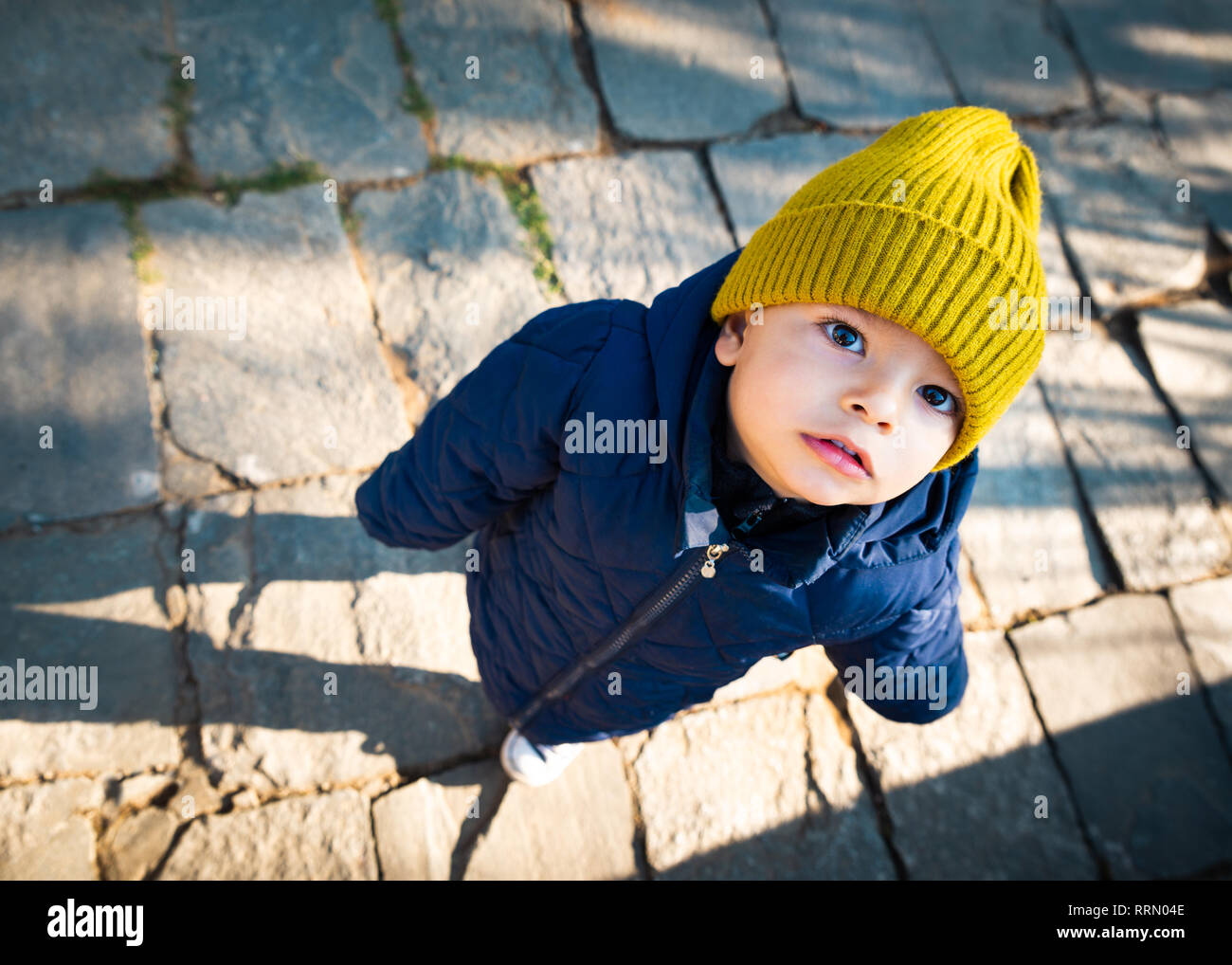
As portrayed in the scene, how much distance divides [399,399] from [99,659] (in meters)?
0.98

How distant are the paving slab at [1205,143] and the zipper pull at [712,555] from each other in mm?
2968

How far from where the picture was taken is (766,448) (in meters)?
1.17

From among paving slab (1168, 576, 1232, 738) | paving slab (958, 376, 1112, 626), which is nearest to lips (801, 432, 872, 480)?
paving slab (958, 376, 1112, 626)

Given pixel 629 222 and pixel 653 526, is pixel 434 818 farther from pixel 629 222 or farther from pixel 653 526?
pixel 629 222

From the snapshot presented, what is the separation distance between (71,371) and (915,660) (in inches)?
85.2

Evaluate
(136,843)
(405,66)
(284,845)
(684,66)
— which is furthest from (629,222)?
(136,843)

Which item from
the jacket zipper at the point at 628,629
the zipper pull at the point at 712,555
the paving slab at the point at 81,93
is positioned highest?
the paving slab at the point at 81,93

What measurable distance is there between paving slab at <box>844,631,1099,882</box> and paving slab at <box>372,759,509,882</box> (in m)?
1.02

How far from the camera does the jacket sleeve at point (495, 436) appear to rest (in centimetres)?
135

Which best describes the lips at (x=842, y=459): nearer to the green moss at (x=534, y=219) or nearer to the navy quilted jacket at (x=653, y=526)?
the navy quilted jacket at (x=653, y=526)

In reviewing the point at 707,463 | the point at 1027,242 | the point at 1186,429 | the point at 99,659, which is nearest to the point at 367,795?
the point at 99,659

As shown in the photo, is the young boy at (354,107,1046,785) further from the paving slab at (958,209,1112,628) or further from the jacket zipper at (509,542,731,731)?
the paving slab at (958,209,1112,628)

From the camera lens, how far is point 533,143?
2688 millimetres

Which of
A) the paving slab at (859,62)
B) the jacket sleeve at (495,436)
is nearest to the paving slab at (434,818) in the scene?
the jacket sleeve at (495,436)
